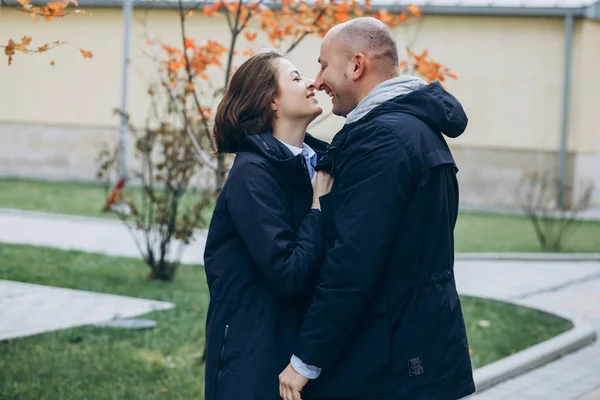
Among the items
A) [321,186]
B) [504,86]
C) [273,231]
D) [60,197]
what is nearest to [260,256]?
[273,231]

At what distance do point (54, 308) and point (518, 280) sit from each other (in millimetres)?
5818

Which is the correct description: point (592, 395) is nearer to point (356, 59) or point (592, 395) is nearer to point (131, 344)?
point (131, 344)

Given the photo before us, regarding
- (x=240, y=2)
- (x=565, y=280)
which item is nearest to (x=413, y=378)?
(x=240, y=2)

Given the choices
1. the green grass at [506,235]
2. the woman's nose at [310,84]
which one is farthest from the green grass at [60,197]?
the woman's nose at [310,84]

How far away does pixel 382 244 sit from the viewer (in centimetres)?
295

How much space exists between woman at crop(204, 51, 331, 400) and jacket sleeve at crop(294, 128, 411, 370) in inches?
6.6

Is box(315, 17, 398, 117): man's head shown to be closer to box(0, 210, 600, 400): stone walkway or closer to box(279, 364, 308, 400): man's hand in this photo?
box(279, 364, 308, 400): man's hand

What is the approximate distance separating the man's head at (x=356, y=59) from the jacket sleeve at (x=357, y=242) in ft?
0.68

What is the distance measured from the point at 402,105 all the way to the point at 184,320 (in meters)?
5.75

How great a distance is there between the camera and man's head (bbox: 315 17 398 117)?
10.2 feet

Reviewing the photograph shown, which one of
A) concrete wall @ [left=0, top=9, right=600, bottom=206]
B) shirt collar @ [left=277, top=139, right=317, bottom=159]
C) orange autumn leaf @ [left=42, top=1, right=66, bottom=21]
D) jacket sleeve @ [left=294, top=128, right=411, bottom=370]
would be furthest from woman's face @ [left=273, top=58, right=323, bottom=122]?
concrete wall @ [left=0, top=9, right=600, bottom=206]

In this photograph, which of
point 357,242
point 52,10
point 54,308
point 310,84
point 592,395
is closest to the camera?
point 357,242

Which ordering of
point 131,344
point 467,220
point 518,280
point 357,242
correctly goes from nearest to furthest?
point 357,242 < point 131,344 < point 518,280 < point 467,220

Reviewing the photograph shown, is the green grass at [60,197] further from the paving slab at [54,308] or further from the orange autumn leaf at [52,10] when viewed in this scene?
the orange autumn leaf at [52,10]
